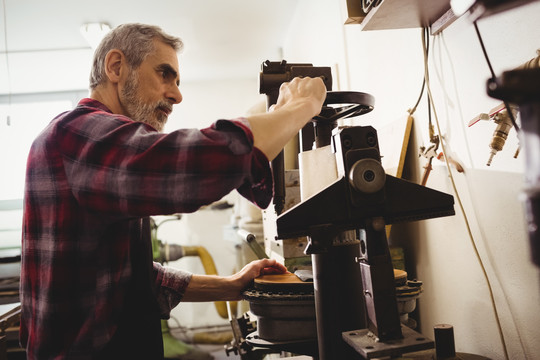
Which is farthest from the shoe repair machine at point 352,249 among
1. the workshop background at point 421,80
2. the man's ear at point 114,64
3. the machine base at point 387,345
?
the man's ear at point 114,64

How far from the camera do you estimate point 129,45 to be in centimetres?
105

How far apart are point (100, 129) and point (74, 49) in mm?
3189

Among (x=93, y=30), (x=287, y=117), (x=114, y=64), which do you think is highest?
(x=93, y=30)

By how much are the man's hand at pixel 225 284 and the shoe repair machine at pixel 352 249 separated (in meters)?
0.29

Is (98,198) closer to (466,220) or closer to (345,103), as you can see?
(345,103)

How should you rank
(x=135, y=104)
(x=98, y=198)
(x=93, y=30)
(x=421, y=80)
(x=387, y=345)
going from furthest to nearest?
(x=93, y=30) → (x=421, y=80) → (x=135, y=104) → (x=98, y=198) → (x=387, y=345)

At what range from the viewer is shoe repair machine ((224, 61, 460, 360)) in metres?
0.61

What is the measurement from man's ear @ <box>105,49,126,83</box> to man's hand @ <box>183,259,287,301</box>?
628 mm

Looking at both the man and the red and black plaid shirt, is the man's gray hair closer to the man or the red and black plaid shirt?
the man

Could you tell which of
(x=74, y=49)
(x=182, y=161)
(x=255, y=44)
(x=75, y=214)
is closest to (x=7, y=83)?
(x=74, y=49)

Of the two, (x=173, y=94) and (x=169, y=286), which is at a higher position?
(x=173, y=94)

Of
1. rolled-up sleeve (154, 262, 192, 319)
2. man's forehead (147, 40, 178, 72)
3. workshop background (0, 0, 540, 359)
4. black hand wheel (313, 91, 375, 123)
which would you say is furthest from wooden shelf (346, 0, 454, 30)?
rolled-up sleeve (154, 262, 192, 319)

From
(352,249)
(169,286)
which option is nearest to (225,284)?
(169,286)

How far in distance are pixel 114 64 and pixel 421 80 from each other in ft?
3.08
